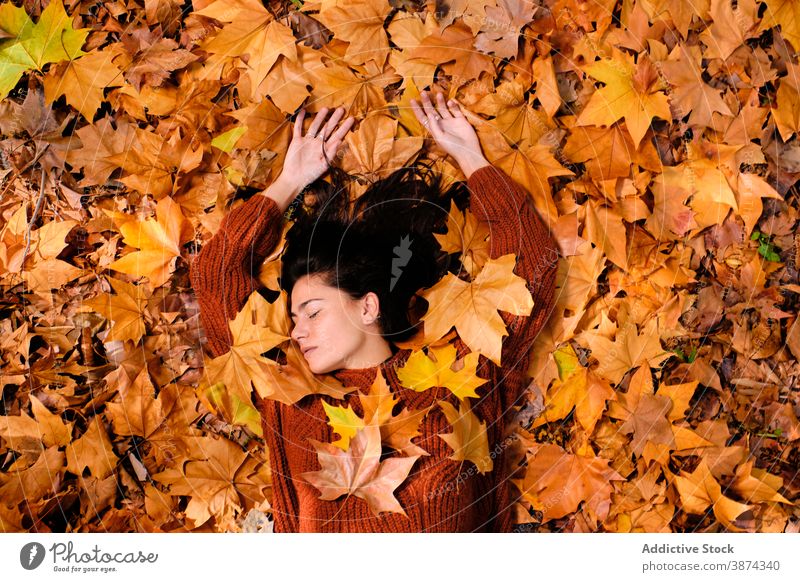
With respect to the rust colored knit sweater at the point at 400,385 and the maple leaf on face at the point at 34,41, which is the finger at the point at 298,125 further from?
the maple leaf on face at the point at 34,41

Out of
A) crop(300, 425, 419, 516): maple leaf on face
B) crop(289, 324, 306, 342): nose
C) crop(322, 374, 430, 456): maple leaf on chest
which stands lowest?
crop(300, 425, 419, 516): maple leaf on face

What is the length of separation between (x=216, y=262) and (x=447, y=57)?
44 cm

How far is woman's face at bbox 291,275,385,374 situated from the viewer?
2.91 ft

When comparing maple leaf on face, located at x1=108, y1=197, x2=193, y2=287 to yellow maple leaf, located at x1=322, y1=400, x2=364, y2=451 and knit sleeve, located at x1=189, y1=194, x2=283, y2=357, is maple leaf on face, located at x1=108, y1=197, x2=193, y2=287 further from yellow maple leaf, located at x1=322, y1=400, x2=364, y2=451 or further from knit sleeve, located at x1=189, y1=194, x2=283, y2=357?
yellow maple leaf, located at x1=322, y1=400, x2=364, y2=451

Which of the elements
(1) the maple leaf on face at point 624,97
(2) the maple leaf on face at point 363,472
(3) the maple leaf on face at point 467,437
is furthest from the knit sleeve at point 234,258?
(1) the maple leaf on face at point 624,97

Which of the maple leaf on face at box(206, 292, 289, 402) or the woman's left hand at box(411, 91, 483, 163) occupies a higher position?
the woman's left hand at box(411, 91, 483, 163)

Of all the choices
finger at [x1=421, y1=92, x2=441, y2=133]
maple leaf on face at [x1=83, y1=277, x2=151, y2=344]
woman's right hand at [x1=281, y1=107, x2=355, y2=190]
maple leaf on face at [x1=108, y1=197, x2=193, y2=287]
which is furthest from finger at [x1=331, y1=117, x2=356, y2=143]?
maple leaf on face at [x1=83, y1=277, x2=151, y2=344]

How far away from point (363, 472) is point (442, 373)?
0.18 m

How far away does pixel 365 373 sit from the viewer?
2.95 feet

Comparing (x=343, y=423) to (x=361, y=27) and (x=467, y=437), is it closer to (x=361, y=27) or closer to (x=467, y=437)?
(x=467, y=437)

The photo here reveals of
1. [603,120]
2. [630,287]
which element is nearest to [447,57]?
[603,120]

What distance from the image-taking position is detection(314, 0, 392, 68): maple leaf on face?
0.89 metres

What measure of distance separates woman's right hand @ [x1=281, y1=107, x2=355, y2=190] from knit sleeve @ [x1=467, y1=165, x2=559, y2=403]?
20cm
